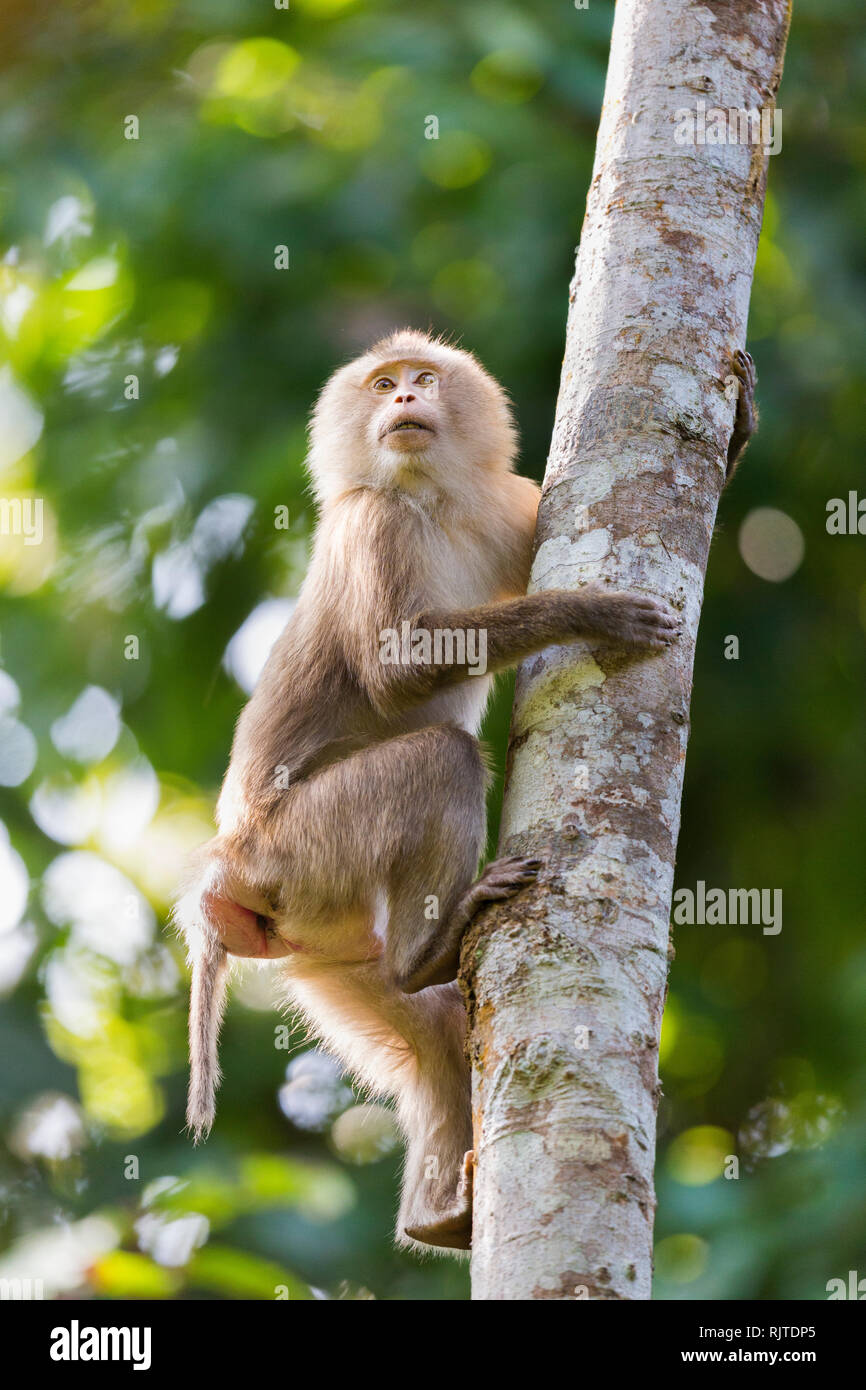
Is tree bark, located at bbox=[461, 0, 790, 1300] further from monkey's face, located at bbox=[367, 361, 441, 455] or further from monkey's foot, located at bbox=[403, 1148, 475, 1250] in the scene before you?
monkey's face, located at bbox=[367, 361, 441, 455]

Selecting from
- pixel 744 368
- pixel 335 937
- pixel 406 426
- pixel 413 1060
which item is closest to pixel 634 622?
pixel 744 368

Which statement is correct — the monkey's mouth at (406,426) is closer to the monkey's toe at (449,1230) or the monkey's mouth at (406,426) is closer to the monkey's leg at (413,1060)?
the monkey's leg at (413,1060)

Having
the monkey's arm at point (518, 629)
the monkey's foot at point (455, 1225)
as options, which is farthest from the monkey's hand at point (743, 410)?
the monkey's foot at point (455, 1225)

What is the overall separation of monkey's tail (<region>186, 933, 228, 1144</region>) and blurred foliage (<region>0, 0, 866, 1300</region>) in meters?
1.57

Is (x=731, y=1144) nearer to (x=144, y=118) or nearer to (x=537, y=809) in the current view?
(x=537, y=809)

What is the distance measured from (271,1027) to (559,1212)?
5655 mm

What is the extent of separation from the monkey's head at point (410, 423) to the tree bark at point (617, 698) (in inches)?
69.6

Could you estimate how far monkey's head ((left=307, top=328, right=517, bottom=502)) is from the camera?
6.27 m

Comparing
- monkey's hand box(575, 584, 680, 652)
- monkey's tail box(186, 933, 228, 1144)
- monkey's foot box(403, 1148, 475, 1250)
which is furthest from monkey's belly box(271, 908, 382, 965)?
monkey's hand box(575, 584, 680, 652)

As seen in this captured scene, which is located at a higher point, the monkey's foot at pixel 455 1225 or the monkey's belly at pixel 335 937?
the monkey's belly at pixel 335 937

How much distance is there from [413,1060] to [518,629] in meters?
2.04

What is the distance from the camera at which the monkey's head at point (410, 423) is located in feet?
20.6

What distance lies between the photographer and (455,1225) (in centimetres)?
480

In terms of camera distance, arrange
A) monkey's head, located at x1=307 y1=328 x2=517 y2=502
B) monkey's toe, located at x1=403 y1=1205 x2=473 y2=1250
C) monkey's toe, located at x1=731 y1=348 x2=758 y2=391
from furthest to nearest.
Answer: monkey's head, located at x1=307 y1=328 x2=517 y2=502, monkey's toe, located at x1=403 y1=1205 x2=473 y2=1250, monkey's toe, located at x1=731 y1=348 x2=758 y2=391
